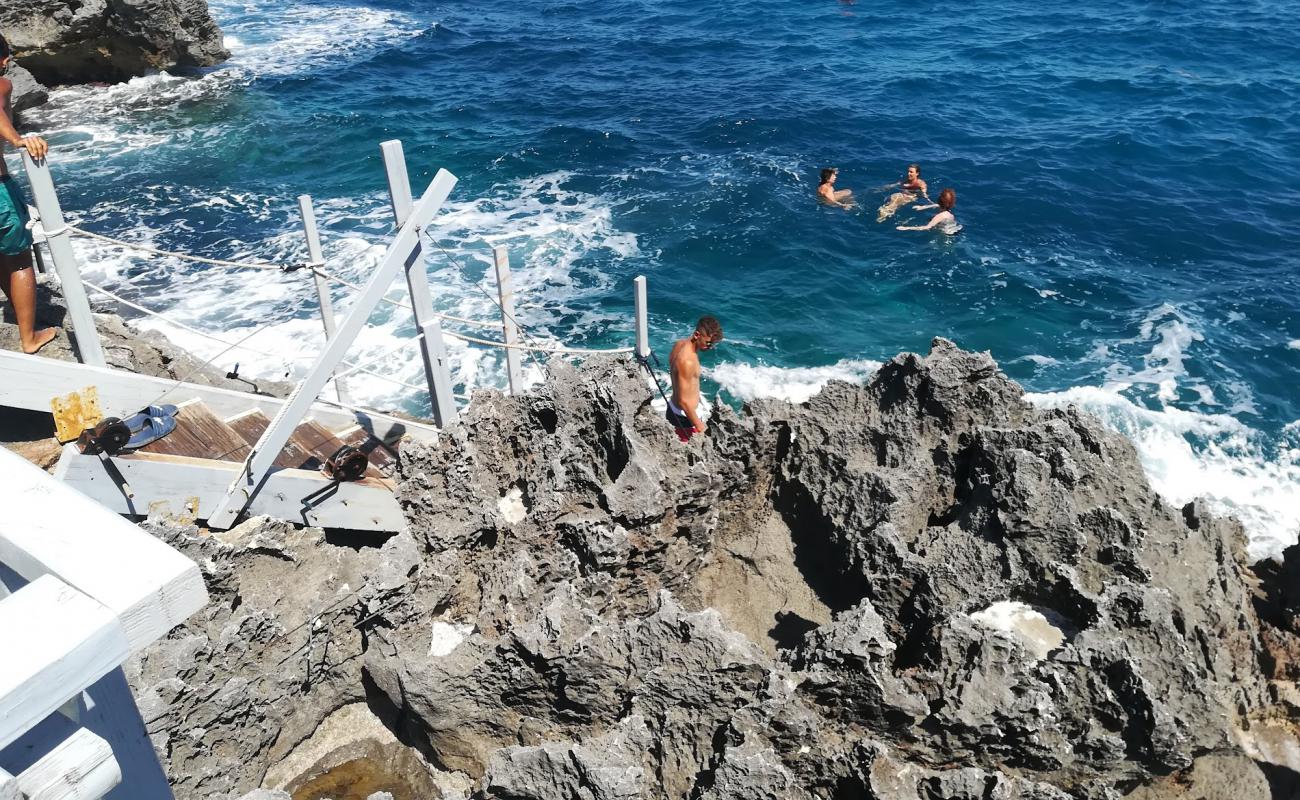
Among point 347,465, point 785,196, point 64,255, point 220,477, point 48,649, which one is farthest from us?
point 785,196

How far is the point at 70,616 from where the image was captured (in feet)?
5.56

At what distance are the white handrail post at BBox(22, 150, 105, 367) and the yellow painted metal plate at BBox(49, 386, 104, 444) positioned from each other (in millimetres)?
848

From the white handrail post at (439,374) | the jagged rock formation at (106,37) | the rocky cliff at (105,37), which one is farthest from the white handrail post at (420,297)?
the jagged rock formation at (106,37)

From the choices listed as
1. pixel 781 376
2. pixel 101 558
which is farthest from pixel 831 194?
pixel 101 558

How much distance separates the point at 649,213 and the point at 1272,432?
1151 centimetres

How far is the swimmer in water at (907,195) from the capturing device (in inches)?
733

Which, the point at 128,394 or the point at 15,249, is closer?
the point at 128,394

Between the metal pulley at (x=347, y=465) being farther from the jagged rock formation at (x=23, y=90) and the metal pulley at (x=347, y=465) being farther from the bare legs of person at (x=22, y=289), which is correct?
the jagged rock formation at (x=23, y=90)

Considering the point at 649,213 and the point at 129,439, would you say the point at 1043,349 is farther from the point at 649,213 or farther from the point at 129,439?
the point at 129,439

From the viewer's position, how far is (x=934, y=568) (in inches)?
213

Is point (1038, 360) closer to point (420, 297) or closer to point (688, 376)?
point (688, 376)

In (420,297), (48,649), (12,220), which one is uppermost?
(48,649)

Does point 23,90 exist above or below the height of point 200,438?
above

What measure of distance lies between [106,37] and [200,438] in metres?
23.0
